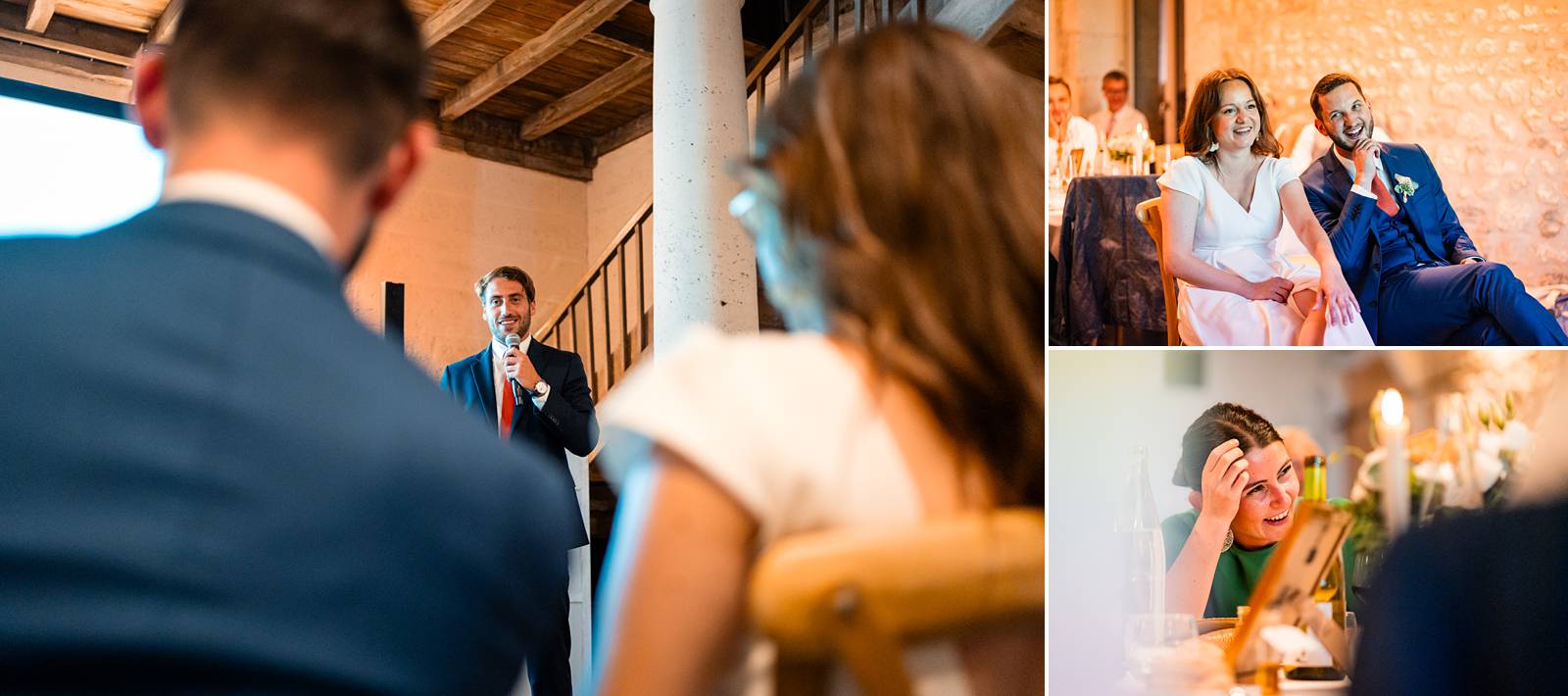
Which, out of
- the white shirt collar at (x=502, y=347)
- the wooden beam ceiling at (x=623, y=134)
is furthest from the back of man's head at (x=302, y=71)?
the wooden beam ceiling at (x=623, y=134)

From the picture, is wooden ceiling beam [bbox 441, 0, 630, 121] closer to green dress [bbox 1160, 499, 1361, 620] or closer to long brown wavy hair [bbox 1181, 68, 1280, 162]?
long brown wavy hair [bbox 1181, 68, 1280, 162]

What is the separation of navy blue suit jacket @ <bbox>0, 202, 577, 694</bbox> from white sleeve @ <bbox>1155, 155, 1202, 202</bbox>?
6.85 ft

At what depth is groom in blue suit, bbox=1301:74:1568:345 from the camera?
236 centimetres

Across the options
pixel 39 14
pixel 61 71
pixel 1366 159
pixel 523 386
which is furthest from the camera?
pixel 61 71

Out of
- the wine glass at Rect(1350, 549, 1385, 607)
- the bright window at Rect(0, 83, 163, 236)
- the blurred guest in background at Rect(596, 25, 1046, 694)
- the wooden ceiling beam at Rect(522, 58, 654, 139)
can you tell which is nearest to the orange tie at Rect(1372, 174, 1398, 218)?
the wine glass at Rect(1350, 549, 1385, 607)

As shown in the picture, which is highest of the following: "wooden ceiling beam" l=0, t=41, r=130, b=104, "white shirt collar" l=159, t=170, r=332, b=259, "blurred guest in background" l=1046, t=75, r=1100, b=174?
"wooden ceiling beam" l=0, t=41, r=130, b=104

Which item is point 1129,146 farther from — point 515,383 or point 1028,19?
point 515,383

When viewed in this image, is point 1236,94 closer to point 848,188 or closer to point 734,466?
point 848,188

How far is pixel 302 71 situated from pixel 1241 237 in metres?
2.13

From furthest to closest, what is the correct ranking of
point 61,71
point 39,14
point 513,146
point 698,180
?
point 513,146 < point 61,71 < point 39,14 < point 698,180

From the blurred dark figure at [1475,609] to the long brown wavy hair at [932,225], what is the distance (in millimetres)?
261

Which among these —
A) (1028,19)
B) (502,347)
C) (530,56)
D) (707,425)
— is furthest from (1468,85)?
(530,56)

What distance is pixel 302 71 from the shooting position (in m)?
0.73

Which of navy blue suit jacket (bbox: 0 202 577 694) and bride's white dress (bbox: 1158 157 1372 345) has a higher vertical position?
bride's white dress (bbox: 1158 157 1372 345)
